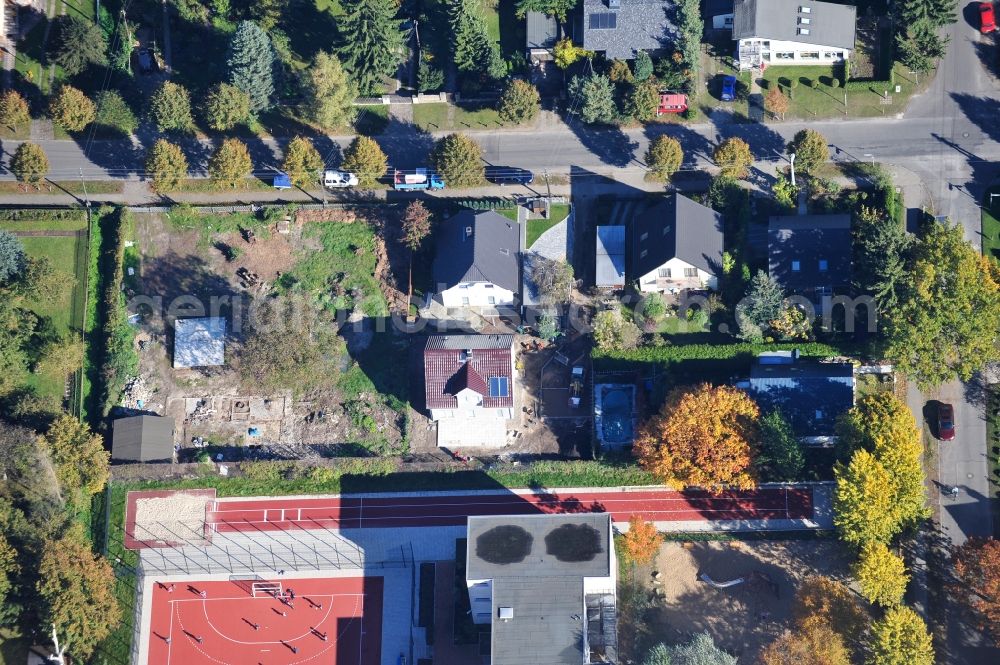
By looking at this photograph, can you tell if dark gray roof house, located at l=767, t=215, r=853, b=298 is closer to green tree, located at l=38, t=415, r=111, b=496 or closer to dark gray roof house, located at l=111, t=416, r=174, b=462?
dark gray roof house, located at l=111, t=416, r=174, b=462

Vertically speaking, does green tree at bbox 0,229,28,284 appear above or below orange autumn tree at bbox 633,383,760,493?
above

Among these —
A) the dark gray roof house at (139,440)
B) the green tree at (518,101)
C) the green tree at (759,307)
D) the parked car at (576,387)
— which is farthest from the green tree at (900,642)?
the dark gray roof house at (139,440)

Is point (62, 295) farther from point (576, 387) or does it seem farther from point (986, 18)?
point (986, 18)

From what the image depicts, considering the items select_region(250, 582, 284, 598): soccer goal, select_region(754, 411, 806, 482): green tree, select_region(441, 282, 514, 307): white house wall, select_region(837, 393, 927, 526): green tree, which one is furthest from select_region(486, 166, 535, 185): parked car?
select_region(250, 582, 284, 598): soccer goal

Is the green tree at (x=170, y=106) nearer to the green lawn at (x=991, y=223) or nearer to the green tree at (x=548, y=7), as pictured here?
the green tree at (x=548, y=7)

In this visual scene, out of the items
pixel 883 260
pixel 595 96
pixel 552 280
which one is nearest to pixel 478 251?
pixel 552 280

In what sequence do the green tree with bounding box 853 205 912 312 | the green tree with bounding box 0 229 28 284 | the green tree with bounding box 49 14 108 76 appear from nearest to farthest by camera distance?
1. the green tree with bounding box 853 205 912 312
2. the green tree with bounding box 0 229 28 284
3. the green tree with bounding box 49 14 108 76

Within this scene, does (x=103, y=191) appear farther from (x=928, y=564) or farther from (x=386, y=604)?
(x=928, y=564)
